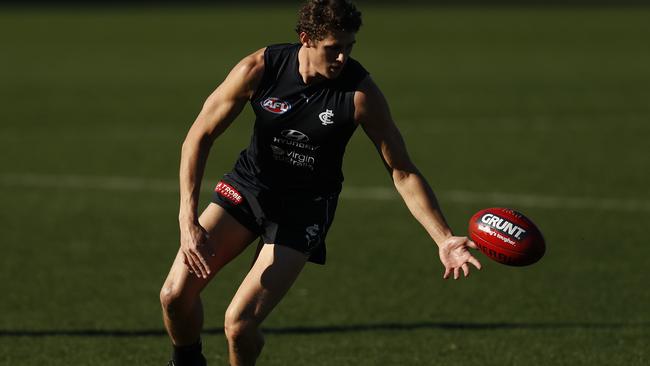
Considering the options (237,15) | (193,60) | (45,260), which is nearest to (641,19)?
(237,15)

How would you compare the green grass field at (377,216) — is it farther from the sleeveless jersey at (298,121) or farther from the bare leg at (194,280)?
the sleeveless jersey at (298,121)

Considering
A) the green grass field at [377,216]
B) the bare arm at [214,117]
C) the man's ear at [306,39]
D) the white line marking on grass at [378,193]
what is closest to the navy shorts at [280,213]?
the bare arm at [214,117]

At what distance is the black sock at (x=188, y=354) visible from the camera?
25.9 ft

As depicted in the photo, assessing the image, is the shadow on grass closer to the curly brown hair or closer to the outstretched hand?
the outstretched hand

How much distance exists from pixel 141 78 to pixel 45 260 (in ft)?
61.0

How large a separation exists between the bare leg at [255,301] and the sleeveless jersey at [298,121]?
0.51 meters

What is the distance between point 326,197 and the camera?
788cm

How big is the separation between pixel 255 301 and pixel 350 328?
2540 millimetres

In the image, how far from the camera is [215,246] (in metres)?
7.72

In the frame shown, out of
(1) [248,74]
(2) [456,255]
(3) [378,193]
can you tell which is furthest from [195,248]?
(3) [378,193]

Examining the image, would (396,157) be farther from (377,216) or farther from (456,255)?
(377,216)

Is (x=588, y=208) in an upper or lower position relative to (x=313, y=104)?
lower

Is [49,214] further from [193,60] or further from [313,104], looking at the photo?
[193,60]

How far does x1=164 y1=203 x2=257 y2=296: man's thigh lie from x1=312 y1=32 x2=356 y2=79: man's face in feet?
3.69
